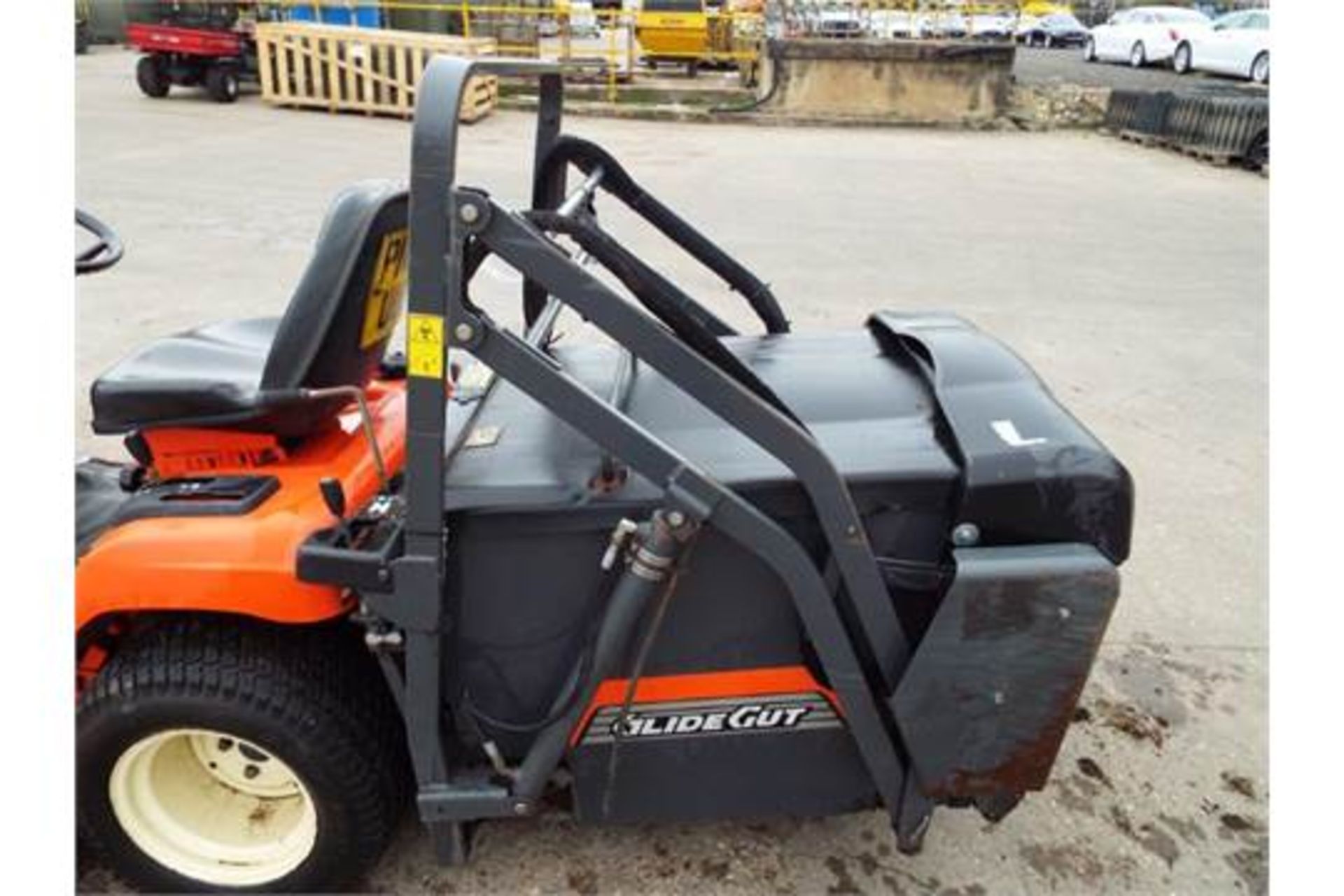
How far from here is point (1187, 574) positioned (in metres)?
3.22

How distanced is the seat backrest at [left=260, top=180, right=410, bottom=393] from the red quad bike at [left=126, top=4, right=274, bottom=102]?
13744mm

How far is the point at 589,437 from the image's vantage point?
5.14ft

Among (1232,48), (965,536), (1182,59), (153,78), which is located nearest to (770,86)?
(153,78)

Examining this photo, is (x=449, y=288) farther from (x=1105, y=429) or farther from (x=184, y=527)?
(x=1105, y=429)

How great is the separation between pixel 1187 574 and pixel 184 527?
3.01m

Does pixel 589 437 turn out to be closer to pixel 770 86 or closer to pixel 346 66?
pixel 346 66

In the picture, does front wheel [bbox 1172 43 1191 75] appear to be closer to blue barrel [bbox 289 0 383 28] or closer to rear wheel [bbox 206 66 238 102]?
blue barrel [bbox 289 0 383 28]

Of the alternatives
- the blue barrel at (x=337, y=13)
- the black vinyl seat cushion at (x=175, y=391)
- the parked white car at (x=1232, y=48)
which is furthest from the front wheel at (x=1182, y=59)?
the black vinyl seat cushion at (x=175, y=391)

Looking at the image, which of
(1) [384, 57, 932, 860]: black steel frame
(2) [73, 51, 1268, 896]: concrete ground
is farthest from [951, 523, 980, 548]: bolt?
(2) [73, 51, 1268, 896]: concrete ground

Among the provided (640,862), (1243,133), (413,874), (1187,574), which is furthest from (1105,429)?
(1243,133)

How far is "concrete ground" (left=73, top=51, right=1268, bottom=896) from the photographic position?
212 cm

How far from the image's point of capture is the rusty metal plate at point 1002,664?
1.67 metres

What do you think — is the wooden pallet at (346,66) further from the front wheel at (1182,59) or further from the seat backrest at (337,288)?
the front wheel at (1182,59)

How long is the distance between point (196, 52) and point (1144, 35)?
2035 centimetres
